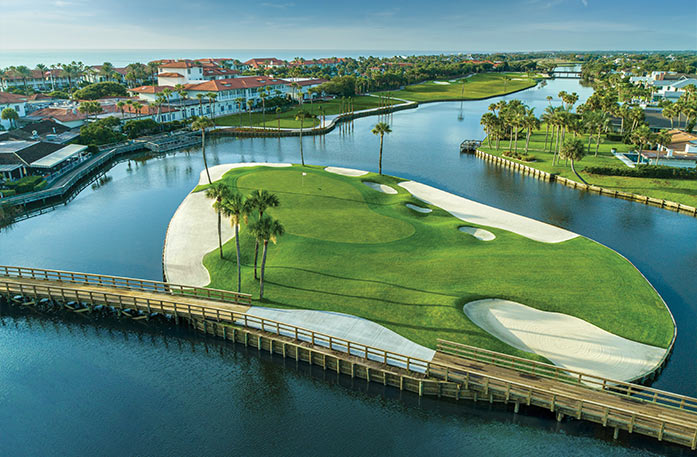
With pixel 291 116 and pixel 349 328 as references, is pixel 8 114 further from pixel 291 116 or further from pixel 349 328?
pixel 349 328

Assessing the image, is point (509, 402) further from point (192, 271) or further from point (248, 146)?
point (248, 146)

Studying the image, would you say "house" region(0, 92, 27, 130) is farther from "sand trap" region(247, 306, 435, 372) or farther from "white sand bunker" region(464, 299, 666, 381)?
"white sand bunker" region(464, 299, 666, 381)

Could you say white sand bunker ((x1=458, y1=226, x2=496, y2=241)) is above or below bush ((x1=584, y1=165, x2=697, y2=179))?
below

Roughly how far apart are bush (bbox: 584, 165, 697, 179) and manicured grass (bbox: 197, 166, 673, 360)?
3563cm

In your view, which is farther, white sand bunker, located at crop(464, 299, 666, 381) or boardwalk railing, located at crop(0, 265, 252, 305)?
boardwalk railing, located at crop(0, 265, 252, 305)

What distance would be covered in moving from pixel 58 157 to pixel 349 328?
69.3m

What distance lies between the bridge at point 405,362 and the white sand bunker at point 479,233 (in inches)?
860

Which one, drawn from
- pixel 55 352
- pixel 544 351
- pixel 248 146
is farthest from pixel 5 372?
pixel 248 146

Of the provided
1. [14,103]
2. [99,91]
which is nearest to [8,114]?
[14,103]

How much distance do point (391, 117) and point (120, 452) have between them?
5436 inches

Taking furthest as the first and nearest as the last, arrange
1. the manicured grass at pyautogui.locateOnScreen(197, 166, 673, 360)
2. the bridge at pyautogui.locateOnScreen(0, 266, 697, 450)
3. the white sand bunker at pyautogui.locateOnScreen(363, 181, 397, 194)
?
1. the white sand bunker at pyautogui.locateOnScreen(363, 181, 397, 194)
2. the manicured grass at pyautogui.locateOnScreen(197, 166, 673, 360)
3. the bridge at pyautogui.locateOnScreen(0, 266, 697, 450)

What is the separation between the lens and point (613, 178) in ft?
253

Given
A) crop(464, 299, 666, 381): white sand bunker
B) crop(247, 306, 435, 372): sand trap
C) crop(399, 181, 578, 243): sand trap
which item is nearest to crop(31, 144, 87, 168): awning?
crop(399, 181, 578, 243): sand trap

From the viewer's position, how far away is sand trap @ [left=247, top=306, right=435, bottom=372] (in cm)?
3241
